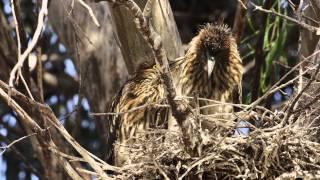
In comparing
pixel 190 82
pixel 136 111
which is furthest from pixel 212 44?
pixel 136 111

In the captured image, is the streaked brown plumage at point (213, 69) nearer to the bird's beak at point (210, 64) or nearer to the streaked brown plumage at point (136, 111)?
the bird's beak at point (210, 64)

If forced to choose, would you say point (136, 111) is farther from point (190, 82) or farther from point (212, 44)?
point (212, 44)

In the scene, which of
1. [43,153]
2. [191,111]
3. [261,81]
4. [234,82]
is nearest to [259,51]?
[261,81]

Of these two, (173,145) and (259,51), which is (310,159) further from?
(259,51)

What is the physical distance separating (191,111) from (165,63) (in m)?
0.47

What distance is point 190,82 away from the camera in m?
5.28

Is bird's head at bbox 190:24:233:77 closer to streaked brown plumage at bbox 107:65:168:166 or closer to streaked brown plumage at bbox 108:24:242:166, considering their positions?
streaked brown plumage at bbox 108:24:242:166

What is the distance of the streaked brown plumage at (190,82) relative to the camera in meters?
5.23

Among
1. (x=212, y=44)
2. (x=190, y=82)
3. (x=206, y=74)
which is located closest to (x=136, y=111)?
(x=190, y=82)

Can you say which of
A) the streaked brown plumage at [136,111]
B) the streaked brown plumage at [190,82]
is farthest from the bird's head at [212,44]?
the streaked brown plumage at [136,111]

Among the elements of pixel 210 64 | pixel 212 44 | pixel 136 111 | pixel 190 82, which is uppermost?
pixel 212 44

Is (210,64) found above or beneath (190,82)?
above

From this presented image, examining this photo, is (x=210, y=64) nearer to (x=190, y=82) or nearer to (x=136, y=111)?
(x=190, y=82)

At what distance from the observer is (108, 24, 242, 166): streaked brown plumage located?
17.1 feet
